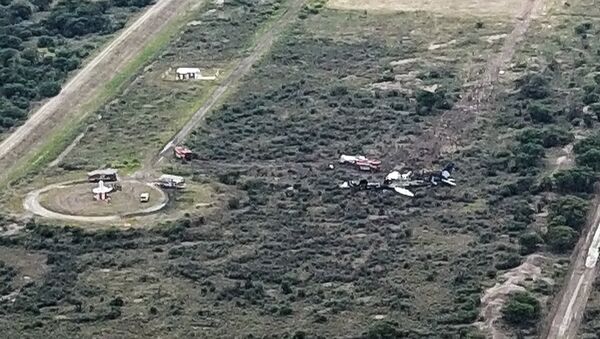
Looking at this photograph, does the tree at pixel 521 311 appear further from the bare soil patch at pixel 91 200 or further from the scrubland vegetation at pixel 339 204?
the bare soil patch at pixel 91 200

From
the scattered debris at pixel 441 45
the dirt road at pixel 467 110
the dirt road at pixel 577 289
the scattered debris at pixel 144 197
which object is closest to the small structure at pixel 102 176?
the scattered debris at pixel 144 197

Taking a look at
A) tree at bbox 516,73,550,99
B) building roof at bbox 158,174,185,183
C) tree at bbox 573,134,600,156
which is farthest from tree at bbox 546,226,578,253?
tree at bbox 516,73,550,99

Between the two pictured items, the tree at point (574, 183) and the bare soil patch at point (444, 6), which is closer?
the tree at point (574, 183)

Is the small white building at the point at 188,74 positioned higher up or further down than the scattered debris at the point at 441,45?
further down

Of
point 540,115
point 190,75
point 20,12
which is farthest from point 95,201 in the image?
point 20,12

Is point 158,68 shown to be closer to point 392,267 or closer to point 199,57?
point 199,57

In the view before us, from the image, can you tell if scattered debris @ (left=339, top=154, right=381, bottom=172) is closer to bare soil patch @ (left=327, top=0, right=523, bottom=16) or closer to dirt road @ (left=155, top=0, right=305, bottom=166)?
dirt road @ (left=155, top=0, right=305, bottom=166)

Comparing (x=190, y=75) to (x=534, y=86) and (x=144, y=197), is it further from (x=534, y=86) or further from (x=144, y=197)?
(x=144, y=197)
